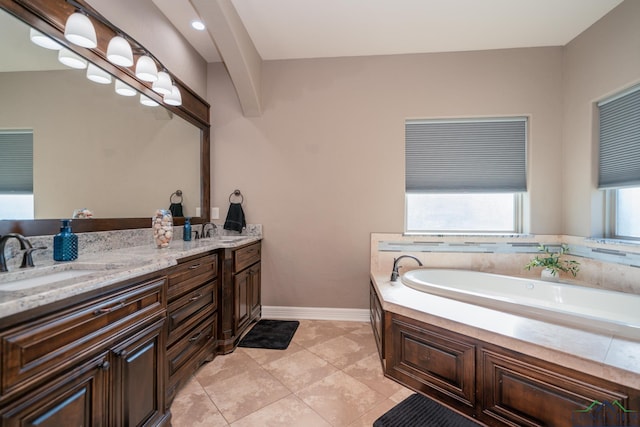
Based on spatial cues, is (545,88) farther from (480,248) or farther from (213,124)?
(213,124)

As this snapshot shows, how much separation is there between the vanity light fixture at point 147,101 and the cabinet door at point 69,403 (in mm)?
1853

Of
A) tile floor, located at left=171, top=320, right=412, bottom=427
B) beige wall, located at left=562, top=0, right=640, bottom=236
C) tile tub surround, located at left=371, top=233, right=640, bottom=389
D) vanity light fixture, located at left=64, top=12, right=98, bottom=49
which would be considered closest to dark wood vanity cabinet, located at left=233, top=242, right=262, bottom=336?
tile floor, located at left=171, top=320, right=412, bottom=427

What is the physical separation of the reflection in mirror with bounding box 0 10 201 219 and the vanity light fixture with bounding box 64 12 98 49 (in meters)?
0.15

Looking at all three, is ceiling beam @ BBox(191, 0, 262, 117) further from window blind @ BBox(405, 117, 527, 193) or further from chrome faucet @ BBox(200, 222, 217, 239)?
window blind @ BBox(405, 117, 527, 193)

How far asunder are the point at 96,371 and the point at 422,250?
262cm

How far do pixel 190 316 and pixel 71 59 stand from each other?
169 cm

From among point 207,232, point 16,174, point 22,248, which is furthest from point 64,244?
point 207,232

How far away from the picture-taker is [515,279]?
7.98 feet

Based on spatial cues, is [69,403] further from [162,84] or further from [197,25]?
[197,25]

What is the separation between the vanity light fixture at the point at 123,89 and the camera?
6.14 feet

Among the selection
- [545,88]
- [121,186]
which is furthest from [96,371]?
[545,88]

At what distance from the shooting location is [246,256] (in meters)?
2.55

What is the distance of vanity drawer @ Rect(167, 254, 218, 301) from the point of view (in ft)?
5.30

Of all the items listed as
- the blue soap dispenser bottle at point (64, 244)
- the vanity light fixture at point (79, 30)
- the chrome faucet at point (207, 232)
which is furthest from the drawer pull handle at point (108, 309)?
the chrome faucet at point (207, 232)
